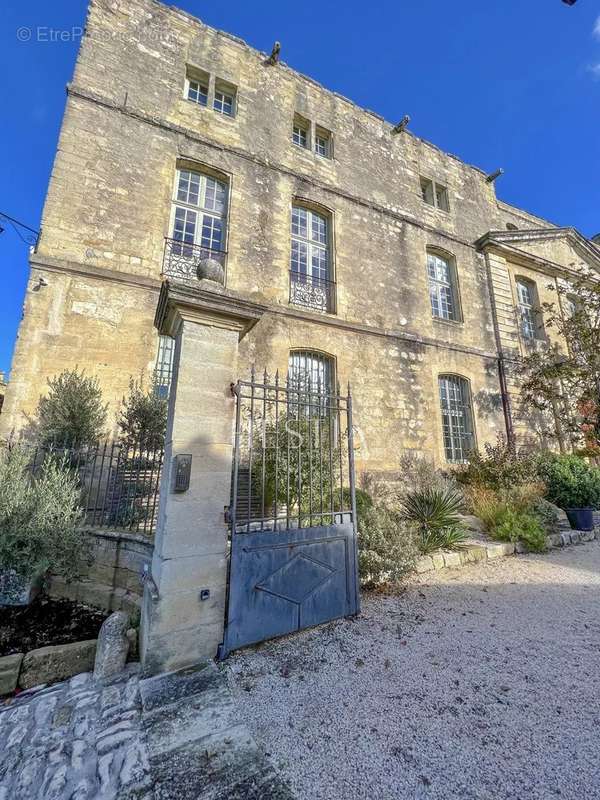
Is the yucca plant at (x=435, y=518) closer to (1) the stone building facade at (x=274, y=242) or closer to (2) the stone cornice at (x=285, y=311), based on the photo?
(1) the stone building facade at (x=274, y=242)

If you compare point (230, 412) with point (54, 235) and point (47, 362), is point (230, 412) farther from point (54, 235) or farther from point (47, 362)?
point (54, 235)

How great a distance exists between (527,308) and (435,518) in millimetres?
10169

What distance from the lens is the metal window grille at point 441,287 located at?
11.0 metres

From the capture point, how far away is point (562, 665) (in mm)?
2564

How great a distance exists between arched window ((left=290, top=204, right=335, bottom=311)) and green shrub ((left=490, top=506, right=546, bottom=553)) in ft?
19.9

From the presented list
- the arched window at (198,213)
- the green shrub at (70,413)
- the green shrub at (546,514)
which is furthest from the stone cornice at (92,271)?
the green shrub at (546,514)

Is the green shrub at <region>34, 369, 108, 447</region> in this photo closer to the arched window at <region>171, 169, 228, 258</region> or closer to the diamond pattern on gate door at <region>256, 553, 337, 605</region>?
the arched window at <region>171, 169, 228, 258</region>

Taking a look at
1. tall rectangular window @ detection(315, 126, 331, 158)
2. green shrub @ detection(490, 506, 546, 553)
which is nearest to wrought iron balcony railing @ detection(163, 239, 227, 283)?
tall rectangular window @ detection(315, 126, 331, 158)

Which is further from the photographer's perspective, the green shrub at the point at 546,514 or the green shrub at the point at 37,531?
the green shrub at the point at 546,514

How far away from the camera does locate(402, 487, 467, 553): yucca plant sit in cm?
534

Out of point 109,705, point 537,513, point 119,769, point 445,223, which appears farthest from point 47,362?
point 445,223

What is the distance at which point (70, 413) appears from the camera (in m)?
5.55

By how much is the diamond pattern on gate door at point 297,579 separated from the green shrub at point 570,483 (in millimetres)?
6315

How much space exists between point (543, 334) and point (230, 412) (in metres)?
13.0
